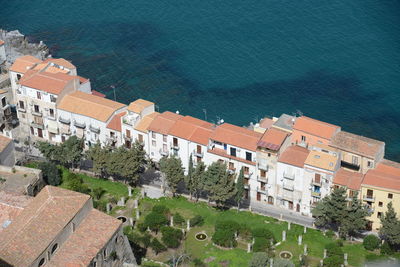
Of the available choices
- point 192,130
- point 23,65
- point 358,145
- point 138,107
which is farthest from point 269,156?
point 23,65

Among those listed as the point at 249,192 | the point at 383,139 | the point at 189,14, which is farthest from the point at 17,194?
the point at 189,14

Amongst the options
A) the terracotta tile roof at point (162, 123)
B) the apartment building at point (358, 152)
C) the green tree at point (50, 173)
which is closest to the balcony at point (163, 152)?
the terracotta tile roof at point (162, 123)

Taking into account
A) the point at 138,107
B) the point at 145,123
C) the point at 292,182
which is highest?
the point at 138,107

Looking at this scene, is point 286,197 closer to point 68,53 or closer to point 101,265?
point 101,265

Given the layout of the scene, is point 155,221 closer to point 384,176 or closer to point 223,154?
point 223,154

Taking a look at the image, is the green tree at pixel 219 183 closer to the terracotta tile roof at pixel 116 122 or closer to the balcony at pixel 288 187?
the balcony at pixel 288 187

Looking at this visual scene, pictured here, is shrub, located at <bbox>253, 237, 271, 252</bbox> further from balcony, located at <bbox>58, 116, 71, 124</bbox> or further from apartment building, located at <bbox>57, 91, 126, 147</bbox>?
balcony, located at <bbox>58, 116, 71, 124</bbox>
